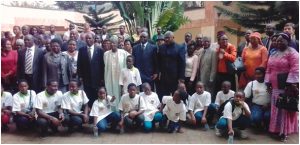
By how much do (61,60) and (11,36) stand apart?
4.63 feet

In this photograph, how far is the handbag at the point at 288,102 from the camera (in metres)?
4.93

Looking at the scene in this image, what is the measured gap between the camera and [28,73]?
616cm

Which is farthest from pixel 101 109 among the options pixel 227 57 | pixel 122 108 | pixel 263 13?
pixel 263 13

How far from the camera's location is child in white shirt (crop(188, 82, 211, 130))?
5840mm

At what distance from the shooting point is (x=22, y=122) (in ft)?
18.4

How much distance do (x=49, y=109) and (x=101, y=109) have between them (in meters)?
0.74

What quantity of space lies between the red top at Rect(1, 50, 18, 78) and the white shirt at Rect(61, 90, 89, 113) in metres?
1.07

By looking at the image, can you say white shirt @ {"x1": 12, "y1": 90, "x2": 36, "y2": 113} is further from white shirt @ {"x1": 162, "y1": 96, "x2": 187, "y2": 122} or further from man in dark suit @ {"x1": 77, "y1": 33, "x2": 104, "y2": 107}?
white shirt @ {"x1": 162, "y1": 96, "x2": 187, "y2": 122}

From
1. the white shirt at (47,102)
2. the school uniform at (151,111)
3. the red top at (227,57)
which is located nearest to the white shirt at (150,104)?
the school uniform at (151,111)

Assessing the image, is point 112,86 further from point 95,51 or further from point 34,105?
point 34,105

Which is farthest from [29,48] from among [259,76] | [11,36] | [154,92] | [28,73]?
[259,76]

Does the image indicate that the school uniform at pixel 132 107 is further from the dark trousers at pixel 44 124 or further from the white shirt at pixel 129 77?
the dark trousers at pixel 44 124

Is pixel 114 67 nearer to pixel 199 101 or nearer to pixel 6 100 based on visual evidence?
pixel 199 101

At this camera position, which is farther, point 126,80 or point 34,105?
point 126,80
